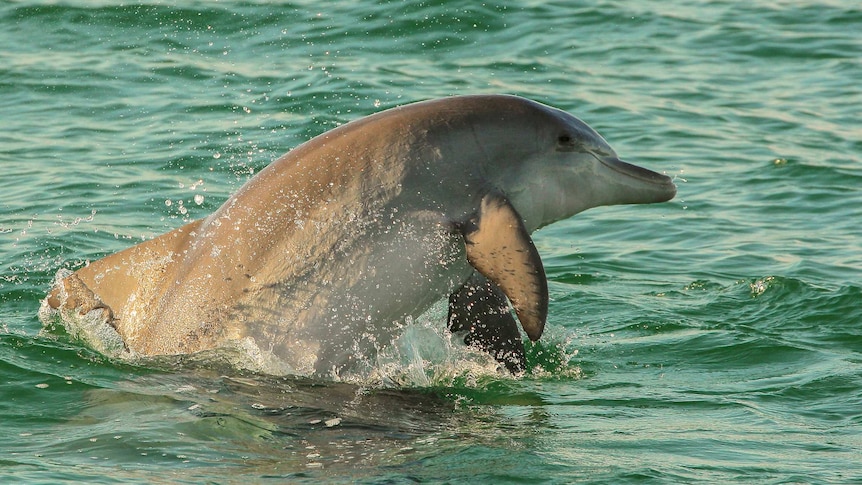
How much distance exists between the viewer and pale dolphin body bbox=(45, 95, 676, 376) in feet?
28.9

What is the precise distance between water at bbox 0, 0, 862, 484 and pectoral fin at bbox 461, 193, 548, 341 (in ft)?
2.77

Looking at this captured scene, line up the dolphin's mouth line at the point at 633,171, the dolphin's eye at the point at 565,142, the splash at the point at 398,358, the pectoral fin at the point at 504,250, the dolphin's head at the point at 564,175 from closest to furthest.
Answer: the pectoral fin at the point at 504,250
the splash at the point at 398,358
the dolphin's head at the point at 564,175
the dolphin's eye at the point at 565,142
the dolphin's mouth line at the point at 633,171

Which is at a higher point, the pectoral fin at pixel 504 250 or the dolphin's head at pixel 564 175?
the dolphin's head at pixel 564 175

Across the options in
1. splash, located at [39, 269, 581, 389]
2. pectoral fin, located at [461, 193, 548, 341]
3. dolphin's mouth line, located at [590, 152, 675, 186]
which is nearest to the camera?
pectoral fin, located at [461, 193, 548, 341]

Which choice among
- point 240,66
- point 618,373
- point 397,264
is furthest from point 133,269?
point 240,66

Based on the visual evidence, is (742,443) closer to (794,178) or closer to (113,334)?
(113,334)

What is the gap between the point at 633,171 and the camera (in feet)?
31.6

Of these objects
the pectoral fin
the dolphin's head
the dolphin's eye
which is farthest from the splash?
the dolphin's eye

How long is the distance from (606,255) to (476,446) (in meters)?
6.51

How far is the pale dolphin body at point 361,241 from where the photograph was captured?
880cm

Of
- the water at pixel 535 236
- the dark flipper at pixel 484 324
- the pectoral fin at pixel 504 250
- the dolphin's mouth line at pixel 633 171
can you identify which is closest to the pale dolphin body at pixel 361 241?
the pectoral fin at pixel 504 250

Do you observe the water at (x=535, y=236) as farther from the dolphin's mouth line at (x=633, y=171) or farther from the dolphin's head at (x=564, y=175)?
the dolphin's mouth line at (x=633, y=171)

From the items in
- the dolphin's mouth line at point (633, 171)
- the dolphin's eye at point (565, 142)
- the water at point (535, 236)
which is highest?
the dolphin's eye at point (565, 142)

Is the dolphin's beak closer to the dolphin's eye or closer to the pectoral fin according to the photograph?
the dolphin's eye
